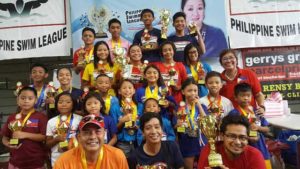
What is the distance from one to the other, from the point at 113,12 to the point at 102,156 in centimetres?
405

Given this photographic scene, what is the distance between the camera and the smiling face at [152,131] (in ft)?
9.97

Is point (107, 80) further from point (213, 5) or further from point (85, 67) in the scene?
point (213, 5)

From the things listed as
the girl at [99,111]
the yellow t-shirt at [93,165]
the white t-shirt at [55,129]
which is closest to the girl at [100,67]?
the girl at [99,111]

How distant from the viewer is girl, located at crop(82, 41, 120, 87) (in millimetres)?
4727

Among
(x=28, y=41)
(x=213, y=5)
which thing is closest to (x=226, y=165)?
(x=213, y=5)

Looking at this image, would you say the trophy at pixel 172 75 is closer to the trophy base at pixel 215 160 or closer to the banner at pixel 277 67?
the trophy base at pixel 215 160

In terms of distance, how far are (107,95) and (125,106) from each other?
33cm

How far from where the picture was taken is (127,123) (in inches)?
155

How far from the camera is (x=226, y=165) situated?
2.65 meters

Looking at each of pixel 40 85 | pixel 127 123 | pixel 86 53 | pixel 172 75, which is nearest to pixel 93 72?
pixel 86 53

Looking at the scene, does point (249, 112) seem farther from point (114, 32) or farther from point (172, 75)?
point (114, 32)

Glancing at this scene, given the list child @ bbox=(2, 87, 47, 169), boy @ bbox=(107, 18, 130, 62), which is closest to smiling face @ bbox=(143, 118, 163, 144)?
child @ bbox=(2, 87, 47, 169)

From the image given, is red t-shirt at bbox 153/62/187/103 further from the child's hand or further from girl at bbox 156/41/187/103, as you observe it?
the child's hand

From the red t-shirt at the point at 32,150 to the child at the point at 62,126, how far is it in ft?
0.40
